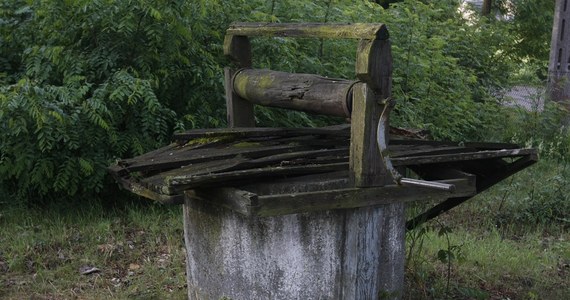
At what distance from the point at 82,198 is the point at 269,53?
219 cm

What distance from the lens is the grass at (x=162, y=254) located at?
191 inches

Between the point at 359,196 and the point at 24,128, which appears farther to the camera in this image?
the point at 24,128

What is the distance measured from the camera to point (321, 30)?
11.6 ft

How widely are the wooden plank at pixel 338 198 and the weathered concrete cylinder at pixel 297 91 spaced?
40 centimetres

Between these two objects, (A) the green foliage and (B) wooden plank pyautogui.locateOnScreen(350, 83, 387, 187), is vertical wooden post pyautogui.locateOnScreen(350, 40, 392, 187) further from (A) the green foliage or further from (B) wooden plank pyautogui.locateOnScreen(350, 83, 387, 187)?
(A) the green foliage

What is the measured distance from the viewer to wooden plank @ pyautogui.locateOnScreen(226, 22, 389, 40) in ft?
10.7

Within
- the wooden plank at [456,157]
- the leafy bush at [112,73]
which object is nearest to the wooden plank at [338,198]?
the wooden plank at [456,157]

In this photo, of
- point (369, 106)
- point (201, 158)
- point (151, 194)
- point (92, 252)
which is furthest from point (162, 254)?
point (369, 106)

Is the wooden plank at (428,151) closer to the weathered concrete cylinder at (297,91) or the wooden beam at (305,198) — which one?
the wooden beam at (305,198)

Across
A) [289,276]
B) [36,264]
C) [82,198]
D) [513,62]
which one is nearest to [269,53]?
[82,198]

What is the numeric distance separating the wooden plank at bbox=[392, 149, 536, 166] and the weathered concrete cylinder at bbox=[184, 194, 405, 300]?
290 mm

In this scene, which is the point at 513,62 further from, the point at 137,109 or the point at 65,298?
the point at 65,298

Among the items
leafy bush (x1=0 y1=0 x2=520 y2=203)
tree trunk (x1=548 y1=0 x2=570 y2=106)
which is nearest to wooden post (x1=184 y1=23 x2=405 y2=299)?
leafy bush (x1=0 y1=0 x2=520 y2=203)

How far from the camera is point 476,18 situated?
12.5 metres
